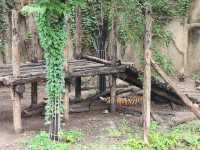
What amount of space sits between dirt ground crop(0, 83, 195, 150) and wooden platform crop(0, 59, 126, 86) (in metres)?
0.95

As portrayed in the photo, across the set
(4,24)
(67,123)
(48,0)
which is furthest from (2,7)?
(48,0)

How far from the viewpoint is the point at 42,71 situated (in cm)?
1073

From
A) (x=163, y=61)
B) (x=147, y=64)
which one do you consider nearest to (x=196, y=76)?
(x=163, y=61)

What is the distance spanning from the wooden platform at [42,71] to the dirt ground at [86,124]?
37.5 inches

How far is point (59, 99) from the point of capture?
9234 mm

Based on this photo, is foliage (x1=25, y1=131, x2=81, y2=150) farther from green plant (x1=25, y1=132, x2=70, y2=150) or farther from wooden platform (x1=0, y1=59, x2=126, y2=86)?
wooden platform (x1=0, y1=59, x2=126, y2=86)

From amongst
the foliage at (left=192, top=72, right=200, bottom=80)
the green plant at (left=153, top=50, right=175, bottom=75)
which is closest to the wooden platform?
the green plant at (left=153, top=50, right=175, bottom=75)

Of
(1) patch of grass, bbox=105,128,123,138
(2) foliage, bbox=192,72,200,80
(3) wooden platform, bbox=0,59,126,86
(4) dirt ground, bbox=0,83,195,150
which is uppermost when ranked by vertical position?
(3) wooden platform, bbox=0,59,126,86

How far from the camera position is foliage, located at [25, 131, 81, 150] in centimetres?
880

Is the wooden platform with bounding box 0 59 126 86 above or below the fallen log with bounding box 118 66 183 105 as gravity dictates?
above

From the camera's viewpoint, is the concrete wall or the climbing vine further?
the concrete wall

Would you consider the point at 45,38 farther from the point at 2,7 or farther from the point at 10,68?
the point at 2,7

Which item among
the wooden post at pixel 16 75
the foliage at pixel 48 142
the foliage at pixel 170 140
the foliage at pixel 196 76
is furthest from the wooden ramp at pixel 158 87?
the foliage at pixel 196 76

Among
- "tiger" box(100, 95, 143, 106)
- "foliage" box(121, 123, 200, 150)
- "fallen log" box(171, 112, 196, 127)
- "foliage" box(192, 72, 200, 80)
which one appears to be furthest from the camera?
"foliage" box(192, 72, 200, 80)
